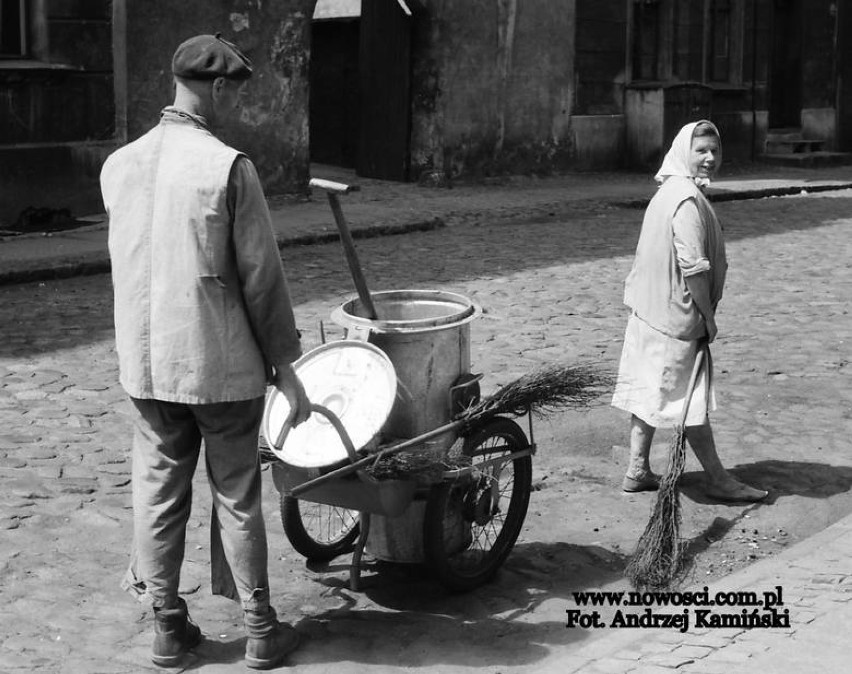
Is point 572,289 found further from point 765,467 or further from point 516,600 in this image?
point 516,600

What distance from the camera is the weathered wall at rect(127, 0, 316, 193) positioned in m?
15.1

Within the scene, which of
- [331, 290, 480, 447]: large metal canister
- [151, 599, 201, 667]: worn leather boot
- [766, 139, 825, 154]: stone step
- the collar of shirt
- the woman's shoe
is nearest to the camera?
the collar of shirt

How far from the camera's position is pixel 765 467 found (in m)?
6.66

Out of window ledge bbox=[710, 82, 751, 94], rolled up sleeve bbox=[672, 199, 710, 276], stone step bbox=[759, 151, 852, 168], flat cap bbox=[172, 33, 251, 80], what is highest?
window ledge bbox=[710, 82, 751, 94]

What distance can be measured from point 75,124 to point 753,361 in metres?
8.34

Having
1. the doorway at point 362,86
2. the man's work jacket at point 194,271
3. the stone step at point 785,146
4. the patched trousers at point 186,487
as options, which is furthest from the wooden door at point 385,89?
the patched trousers at point 186,487

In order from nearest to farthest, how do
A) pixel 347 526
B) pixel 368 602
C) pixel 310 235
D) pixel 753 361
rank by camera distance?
pixel 368 602 → pixel 347 526 → pixel 753 361 → pixel 310 235

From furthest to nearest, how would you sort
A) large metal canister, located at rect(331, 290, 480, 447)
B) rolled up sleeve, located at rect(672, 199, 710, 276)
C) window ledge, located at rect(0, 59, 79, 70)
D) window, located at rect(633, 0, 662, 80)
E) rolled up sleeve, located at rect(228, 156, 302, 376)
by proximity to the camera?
window, located at rect(633, 0, 662, 80) < window ledge, located at rect(0, 59, 79, 70) < rolled up sleeve, located at rect(672, 199, 710, 276) < large metal canister, located at rect(331, 290, 480, 447) < rolled up sleeve, located at rect(228, 156, 302, 376)

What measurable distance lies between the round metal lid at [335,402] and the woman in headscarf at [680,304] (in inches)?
63.6

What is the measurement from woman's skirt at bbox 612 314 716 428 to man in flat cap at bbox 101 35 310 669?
223cm

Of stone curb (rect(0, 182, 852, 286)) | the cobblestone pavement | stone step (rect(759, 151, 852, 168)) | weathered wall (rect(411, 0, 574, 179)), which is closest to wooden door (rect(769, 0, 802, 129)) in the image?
stone step (rect(759, 151, 852, 168))

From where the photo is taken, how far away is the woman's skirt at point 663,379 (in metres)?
6.07

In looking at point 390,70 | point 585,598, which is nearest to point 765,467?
point 585,598

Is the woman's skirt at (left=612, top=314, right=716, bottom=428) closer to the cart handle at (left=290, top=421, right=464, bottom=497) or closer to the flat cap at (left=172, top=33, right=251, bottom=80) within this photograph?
the cart handle at (left=290, top=421, right=464, bottom=497)
